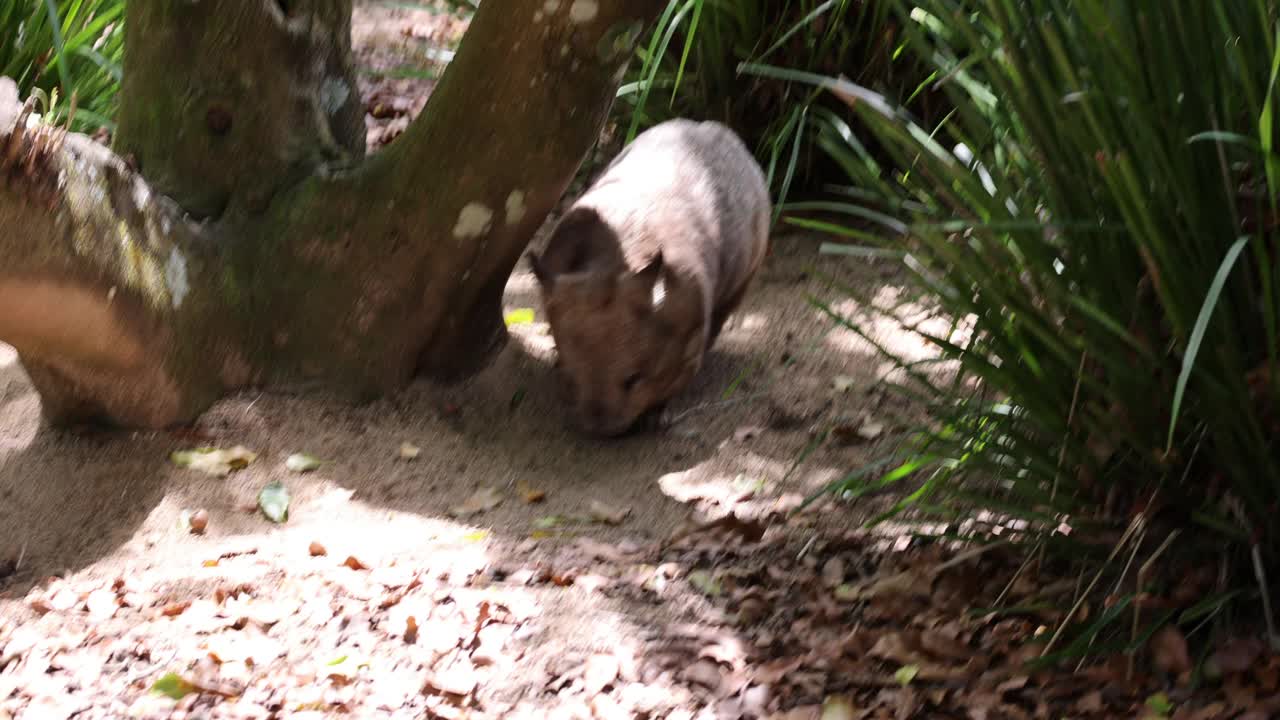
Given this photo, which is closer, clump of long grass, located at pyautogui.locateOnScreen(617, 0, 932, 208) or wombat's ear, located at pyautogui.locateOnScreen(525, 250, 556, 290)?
wombat's ear, located at pyautogui.locateOnScreen(525, 250, 556, 290)

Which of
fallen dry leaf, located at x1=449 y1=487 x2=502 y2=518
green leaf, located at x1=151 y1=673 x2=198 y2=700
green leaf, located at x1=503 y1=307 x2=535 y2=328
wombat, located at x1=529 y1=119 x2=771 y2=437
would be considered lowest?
fallen dry leaf, located at x1=449 y1=487 x2=502 y2=518

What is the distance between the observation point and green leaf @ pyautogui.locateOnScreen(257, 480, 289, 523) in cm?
324

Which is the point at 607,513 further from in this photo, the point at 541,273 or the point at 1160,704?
the point at 1160,704

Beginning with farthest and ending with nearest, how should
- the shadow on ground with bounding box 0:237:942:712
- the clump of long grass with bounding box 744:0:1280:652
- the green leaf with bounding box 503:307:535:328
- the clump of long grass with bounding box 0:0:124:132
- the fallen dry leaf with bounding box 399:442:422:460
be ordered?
→ the clump of long grass with bounding box 0:0:124:132 → the green leaf with bounding box 503:307:535:328 → the fallen dry leaf with bounding box 399:442:422:460 → the shadow on ground with bounding box 0:237:942:712 → the clump of long grass with bounding box 744:0:1280:652

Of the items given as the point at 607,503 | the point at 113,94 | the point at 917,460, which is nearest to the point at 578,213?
the point at 607,503

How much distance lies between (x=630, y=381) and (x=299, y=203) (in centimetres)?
102

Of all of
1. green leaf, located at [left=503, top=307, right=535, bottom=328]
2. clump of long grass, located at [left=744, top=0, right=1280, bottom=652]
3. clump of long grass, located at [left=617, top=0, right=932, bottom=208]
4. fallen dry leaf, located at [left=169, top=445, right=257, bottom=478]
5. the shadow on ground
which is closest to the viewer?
clump of long grass, located at [left=744, top=0, right=1280, bottom=652]

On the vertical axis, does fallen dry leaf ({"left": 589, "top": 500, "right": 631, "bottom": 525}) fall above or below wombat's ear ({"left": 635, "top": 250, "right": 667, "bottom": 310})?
below

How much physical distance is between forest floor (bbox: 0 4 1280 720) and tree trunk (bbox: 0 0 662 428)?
143 millimetres

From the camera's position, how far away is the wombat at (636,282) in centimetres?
360

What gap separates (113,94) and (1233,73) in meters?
4.13

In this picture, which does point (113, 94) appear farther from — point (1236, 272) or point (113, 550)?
point (1236, 272)

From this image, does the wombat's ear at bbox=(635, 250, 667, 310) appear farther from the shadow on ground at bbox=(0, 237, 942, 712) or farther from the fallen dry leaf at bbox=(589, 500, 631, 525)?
the fallen dry leaf at bbox=(589, 500, 631, 525)

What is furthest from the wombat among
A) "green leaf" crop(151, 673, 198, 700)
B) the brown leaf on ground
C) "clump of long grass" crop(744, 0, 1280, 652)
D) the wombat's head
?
the brown leaf on ground
